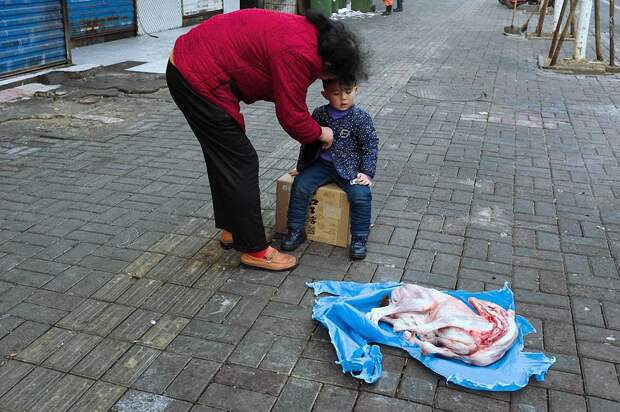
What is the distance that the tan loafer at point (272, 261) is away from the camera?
143 inches

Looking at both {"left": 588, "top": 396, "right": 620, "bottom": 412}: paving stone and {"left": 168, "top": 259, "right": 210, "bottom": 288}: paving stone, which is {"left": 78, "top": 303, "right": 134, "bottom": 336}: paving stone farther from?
{"left": 588, "top": 396, "right": 620, "bottom": 412}: paving stone

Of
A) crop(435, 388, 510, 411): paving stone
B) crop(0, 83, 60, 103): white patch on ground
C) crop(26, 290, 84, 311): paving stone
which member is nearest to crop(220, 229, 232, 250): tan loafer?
crop(26, 290, 84, 311): paving stone

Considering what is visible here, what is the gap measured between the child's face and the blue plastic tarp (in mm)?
1106

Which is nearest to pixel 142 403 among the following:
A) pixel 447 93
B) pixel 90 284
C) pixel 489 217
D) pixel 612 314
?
pixel 90 284

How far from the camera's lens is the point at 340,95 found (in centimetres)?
366

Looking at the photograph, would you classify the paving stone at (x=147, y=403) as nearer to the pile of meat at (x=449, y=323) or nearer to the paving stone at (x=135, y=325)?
the paving stone at (x=135, y=325)

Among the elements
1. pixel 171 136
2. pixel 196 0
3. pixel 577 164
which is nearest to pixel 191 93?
pixel 171 136

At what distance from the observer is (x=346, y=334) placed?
2.99m

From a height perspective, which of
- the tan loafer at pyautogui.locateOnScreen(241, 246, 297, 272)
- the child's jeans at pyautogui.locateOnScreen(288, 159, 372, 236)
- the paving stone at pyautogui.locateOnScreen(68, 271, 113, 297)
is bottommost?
the paving stone at pyautogui.locateOnScreen(68, 271, 113, 297)

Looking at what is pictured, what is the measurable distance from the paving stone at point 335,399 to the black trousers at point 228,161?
115 centimetres

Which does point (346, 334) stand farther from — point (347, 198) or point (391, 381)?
point (347, 198)

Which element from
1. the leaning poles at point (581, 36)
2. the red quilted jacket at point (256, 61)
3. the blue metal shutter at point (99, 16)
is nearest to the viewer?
the red quilted jacket at point (256, 61)

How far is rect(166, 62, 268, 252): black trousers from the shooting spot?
3.28m

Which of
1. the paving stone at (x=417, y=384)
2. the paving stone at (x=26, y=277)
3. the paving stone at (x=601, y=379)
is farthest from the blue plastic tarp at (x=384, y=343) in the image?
the paving stone at (x=26, y=277)
